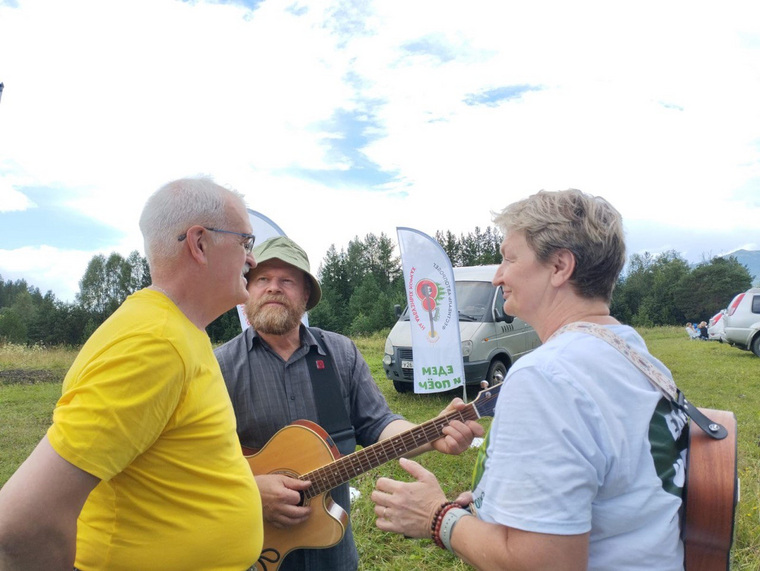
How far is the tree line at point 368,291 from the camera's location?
4556cm

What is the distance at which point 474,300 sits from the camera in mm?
9992

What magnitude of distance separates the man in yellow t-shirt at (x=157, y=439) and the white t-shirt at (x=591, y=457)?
0.78 m

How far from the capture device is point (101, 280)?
5578 cm

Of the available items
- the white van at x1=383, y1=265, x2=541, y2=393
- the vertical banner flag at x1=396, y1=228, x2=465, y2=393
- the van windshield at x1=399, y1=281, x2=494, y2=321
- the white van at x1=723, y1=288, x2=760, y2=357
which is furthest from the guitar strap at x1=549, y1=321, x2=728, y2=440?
the white van at x1=723, y1=288, x2=760, y2=357

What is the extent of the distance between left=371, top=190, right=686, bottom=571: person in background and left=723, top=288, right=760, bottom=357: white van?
16.6 metres

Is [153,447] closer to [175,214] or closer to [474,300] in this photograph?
[175,214]

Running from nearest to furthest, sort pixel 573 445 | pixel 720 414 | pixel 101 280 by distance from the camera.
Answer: pixel 573 445 → pixel 720 414 → pixel 101 280

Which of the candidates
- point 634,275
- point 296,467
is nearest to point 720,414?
point 296,467

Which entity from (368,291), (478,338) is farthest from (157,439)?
(368,291)

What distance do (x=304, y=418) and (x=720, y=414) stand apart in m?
1.74

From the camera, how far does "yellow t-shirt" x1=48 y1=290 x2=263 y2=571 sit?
1243mm

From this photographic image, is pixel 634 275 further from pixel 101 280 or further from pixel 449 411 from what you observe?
pixel 449 411

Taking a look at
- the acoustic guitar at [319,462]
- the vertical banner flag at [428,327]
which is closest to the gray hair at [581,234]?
the acoustic guitar at [319,462]

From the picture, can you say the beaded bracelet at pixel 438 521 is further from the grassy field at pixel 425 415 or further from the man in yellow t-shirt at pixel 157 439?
the grassy field at pixel 425 415
